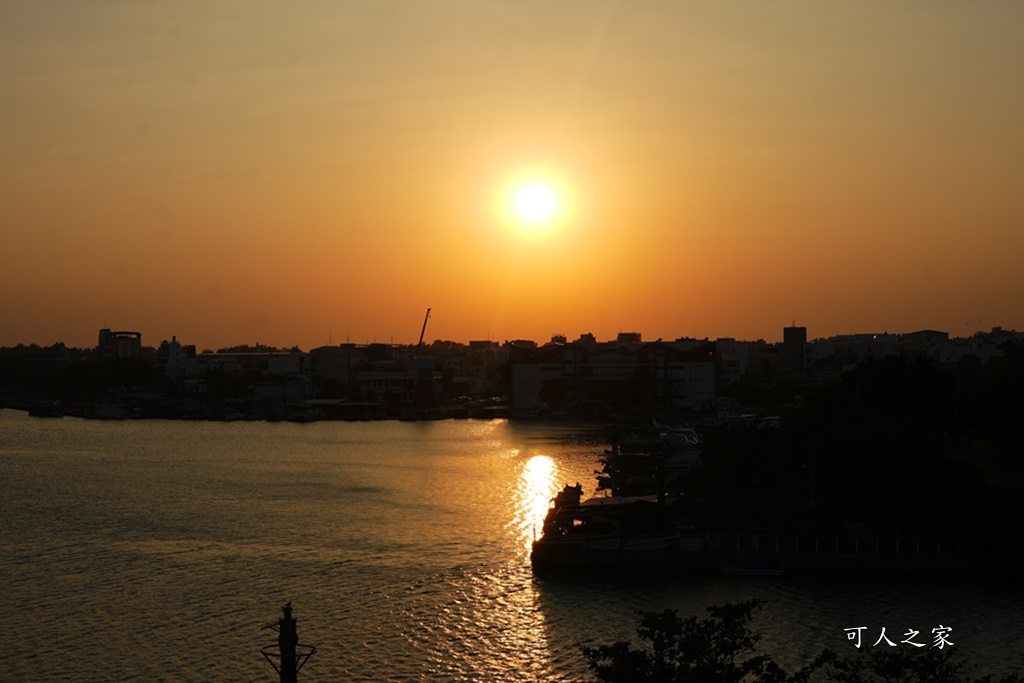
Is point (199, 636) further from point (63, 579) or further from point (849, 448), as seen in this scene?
point (849, 448)

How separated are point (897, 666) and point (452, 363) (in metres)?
58.9

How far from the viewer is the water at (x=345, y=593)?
10.7m

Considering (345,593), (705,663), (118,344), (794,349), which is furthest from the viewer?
(118,344)

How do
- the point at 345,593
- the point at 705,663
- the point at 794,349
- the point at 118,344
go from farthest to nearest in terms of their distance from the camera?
the point at 118,344
the point at 794,349
the point at 345,593
the point at 705,663

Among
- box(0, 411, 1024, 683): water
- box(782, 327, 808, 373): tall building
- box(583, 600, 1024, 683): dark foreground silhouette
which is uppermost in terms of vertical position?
box(782, 327, 808, 373): tall building

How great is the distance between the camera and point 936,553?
13617 mm

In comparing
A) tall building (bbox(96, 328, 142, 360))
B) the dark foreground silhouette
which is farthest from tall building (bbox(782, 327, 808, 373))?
the dark foreground silhouette

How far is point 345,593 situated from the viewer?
13156mm

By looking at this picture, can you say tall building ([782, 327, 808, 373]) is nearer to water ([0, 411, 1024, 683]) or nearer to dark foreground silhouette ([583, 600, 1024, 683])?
water ([0, 411, 1024, 683])

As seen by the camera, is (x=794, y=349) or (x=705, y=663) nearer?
(x=705, y=663)

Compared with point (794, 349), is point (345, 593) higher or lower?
lower

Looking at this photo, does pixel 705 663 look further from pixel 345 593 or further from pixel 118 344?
pixel 118 344

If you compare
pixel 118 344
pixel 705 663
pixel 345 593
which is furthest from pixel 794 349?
pixel 705 663

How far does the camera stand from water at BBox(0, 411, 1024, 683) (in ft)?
35.1
